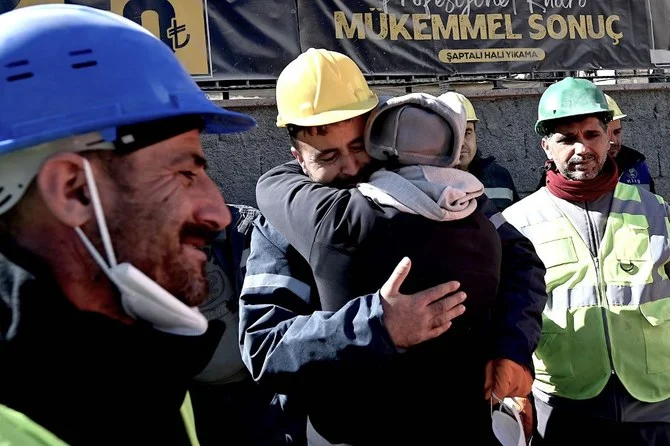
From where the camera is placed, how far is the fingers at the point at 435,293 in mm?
1859

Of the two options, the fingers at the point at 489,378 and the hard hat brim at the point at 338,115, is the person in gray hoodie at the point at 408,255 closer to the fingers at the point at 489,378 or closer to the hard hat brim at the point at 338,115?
the fingers at the point at 489,378

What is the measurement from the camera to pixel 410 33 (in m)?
5.73

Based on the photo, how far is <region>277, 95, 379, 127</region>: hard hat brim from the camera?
2176mm

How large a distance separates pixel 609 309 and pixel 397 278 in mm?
1598

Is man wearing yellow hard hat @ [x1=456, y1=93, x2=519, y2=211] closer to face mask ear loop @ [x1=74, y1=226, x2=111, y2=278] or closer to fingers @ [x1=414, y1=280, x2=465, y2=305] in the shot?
fingers @ [x1=414, y1=280, x2=465, y2=305]

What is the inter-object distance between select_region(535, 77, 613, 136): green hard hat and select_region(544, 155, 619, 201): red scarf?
287 mm

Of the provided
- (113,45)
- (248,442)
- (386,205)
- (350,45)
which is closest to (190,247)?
(113,45)

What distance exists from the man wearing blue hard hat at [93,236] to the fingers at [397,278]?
0.59 m

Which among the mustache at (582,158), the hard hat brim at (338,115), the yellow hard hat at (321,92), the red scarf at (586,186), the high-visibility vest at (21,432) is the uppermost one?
the yellow hard hat at (321,92)

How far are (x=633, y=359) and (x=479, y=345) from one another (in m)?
1.28

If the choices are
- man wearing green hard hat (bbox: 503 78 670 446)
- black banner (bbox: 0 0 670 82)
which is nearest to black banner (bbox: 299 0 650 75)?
black banner (bbox: 0 0 670 82)

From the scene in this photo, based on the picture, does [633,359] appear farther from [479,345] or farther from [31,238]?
[31,238]

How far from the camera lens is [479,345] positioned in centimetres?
208

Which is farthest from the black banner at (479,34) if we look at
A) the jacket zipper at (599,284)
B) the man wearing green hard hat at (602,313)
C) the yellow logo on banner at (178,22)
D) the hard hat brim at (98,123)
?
the hard hat brim at (98,123)
